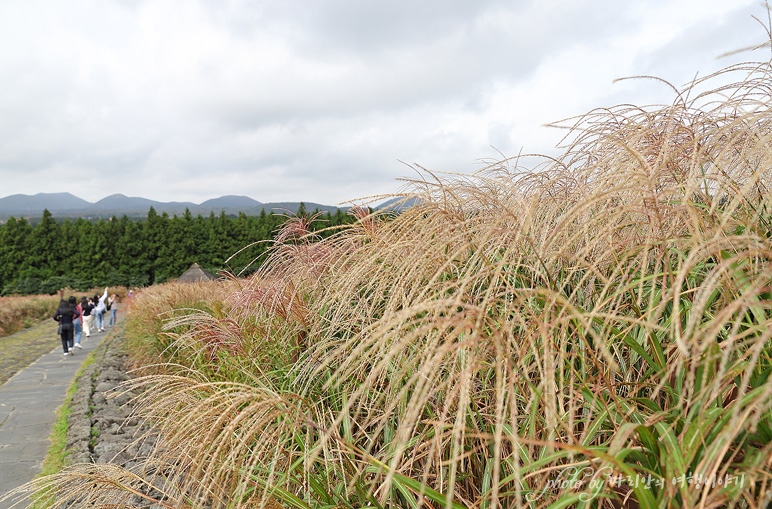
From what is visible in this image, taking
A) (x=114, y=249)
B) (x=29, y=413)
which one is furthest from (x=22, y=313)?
(x=114, y=249)

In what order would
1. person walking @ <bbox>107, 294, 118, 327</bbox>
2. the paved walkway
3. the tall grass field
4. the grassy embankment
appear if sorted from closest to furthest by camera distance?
the tall grass field < the paved walkway < the grassy embankment < person walking @ <bbox>107, 294, 118, 327</bbox>

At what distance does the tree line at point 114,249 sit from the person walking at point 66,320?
18123mm

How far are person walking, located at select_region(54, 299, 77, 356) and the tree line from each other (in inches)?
713

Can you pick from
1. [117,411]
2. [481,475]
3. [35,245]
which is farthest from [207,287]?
[35,245]

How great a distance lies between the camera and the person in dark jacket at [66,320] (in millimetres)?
10219

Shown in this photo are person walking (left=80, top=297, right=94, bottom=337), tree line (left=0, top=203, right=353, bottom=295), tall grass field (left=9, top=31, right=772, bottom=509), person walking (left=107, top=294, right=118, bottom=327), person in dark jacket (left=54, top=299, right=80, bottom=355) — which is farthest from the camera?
tree line (left=0, top=203, right=353, bottom=295)

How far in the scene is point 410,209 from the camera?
2219mm

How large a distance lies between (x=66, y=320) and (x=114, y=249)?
2641 centimetres

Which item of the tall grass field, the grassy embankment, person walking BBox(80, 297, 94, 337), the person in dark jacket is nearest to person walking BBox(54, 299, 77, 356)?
the person in dark jacket

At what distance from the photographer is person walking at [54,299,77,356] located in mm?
10219

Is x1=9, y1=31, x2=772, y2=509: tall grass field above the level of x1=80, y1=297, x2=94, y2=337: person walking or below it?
above

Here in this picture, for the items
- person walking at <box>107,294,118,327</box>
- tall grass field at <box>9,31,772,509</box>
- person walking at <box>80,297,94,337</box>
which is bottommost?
person walking at <box>107,294,118,327</box>

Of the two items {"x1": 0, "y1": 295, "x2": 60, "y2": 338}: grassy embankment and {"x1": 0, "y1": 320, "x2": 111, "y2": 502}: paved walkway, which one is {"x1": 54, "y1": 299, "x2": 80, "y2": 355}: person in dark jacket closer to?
{"x1": 0, "y1": 320, "x2": 111, "y2": 502}: paved walkway

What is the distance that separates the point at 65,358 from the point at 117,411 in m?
6.31
